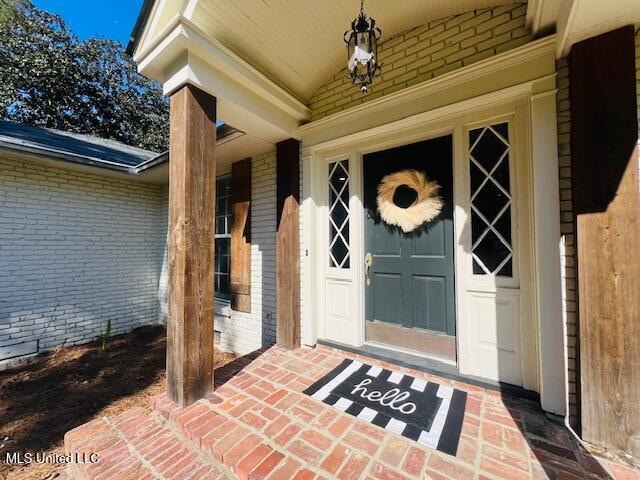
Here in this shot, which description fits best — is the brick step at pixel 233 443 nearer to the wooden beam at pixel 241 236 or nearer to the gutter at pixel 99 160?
the wooden beam at pixel 241 236

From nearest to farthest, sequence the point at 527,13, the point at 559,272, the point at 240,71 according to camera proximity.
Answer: the point at 559,272
the point at 527,13
the point at 240,71

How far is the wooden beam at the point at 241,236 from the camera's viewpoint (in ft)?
12.6

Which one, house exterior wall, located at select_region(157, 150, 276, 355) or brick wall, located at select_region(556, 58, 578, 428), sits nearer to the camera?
brick wall, located at select_region(556, 58, 578, 428)

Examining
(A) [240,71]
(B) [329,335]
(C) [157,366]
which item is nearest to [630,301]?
(B) [329,335]

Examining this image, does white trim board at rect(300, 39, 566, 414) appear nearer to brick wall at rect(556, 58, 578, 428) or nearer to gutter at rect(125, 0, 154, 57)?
brick wall at rect(556, 58, 578, 428)

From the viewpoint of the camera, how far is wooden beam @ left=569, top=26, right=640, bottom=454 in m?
1.50

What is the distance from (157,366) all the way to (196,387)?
7.14ft

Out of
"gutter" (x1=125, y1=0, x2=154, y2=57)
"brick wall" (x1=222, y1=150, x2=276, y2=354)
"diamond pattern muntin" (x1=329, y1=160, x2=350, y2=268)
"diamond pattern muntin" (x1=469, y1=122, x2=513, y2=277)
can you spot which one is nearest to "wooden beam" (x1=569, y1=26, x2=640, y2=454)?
"diamond pattern muntin" (x1=469, y1=122, x2=513, y2=277)

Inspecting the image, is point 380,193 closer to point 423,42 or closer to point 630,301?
point 423,42

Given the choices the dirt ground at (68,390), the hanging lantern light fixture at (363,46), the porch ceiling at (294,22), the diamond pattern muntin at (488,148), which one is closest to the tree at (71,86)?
the dirt ground at (68,390)

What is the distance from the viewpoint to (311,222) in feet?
10.1

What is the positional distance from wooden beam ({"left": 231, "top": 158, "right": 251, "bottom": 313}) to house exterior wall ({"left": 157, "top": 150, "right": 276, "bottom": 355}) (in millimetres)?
85

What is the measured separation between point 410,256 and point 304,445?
1.76m

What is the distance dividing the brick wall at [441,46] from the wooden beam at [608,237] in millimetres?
617
